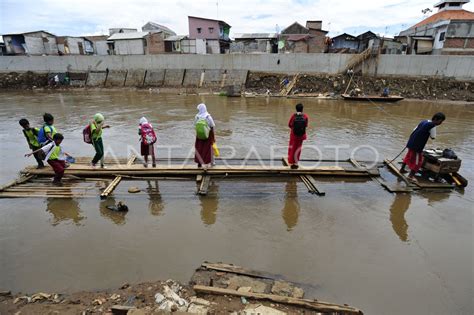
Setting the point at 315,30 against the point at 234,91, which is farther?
the point at 315,30

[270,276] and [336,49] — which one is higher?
[336,49]

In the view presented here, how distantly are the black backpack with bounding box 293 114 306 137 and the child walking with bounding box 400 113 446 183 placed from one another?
2681mm

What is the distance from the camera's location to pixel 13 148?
10.4 meters

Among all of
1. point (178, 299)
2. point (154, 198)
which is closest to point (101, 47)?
point (154, 198)

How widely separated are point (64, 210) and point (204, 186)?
298 cm

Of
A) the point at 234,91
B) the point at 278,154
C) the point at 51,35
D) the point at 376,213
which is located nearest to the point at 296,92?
the point at 234,91

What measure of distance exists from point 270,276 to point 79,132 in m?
12.4

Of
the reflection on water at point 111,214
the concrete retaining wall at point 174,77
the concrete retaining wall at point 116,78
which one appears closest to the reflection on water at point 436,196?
the reflection on water at point 111,214

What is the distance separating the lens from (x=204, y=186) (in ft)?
21.6

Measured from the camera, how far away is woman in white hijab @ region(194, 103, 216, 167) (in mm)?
6559

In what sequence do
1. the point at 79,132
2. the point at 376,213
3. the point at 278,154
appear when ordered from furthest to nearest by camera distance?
the point at 79,132 → the point at 278,154 → the point at 376,213

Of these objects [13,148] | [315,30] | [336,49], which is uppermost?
[315,30]

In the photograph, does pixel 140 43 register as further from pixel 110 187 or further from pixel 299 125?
pixel 299 125

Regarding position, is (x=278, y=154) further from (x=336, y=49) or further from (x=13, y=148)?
(x=336, y=49)
